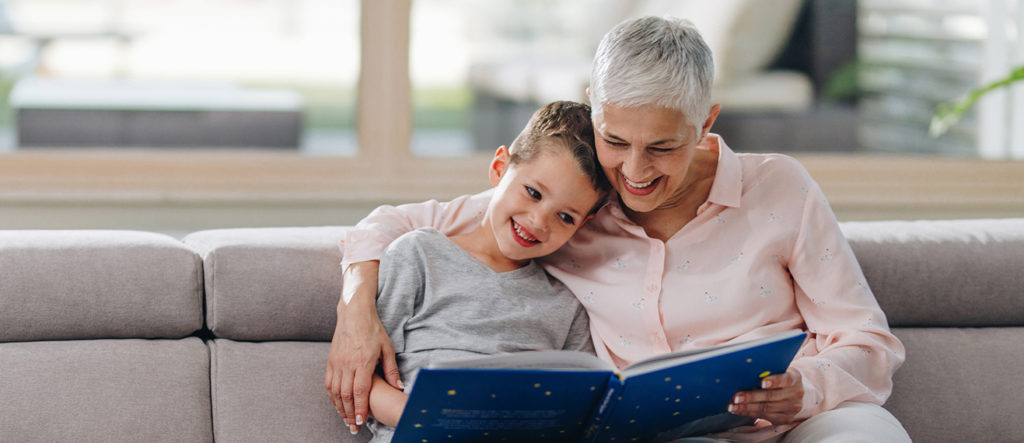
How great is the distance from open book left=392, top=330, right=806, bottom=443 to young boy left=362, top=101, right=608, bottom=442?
9.2 inches

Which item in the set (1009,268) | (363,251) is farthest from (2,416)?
(1009,268)

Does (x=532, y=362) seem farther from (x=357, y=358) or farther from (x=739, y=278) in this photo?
(x=739, y=278)

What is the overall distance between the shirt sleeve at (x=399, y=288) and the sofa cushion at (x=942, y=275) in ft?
2.86

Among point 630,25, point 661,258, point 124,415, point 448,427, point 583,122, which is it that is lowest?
point 124,415

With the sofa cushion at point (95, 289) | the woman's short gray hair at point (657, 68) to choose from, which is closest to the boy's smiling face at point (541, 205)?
the woman's short gray hair at point (657, 68)

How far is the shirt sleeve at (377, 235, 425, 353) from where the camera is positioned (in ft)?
5.10

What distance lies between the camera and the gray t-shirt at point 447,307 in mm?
1541

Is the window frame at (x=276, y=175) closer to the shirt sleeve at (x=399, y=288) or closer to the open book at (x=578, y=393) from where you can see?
the shirt sleeve at (x=399, y=288)

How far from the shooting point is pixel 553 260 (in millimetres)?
1722

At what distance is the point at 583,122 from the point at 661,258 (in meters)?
0.26

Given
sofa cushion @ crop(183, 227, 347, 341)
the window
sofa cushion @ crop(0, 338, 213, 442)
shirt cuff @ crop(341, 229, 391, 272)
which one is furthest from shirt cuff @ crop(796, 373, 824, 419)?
the window

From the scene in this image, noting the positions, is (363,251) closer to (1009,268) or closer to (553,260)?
(553,260)

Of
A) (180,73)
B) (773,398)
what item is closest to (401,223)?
(773,398)

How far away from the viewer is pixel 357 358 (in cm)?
147
